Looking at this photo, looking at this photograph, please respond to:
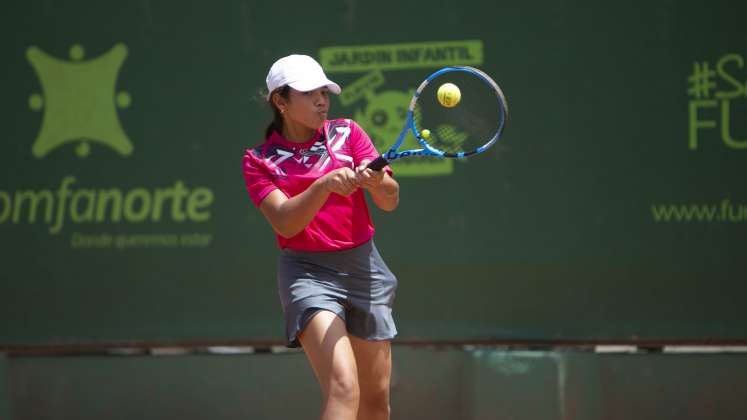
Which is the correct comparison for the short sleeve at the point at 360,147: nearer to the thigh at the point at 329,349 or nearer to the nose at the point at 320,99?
the nose at the point at 320,99

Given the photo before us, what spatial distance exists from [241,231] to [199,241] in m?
0.23

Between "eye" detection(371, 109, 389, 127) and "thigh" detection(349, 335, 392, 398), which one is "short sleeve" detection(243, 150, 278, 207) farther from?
"eye" detection(371, 109, 389, 127)

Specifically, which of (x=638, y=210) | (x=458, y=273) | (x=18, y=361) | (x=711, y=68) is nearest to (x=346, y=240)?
(x=458, y=273)

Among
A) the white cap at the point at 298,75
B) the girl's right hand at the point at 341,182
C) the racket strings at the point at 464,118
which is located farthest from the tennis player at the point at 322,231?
the racket strings at the point at 464,118

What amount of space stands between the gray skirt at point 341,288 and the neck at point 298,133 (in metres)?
0.39

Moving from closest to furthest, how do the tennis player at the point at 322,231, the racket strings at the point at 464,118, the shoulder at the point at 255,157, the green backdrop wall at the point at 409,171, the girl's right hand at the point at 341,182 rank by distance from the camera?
the girl's right hand at the point at 341,182
the tennis player at the point at 322,231
the shoulder at the point at 255,157
the green backdrop wall at the point at 409,171
the racket strings at the point at 464,118

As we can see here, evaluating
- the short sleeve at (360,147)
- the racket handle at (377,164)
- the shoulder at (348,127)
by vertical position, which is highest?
the shoulder at (348,127)

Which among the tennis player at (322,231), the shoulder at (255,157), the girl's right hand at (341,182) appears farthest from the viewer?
the shoulder at (255,157)

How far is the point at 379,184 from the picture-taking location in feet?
10.3

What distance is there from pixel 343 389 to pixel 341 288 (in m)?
0.39

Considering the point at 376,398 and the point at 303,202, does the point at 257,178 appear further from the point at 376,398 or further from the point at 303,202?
the point at 376,398

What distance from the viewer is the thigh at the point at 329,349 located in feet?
9.98

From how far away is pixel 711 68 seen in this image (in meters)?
4.59

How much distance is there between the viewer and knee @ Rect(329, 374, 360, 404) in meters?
3.02
